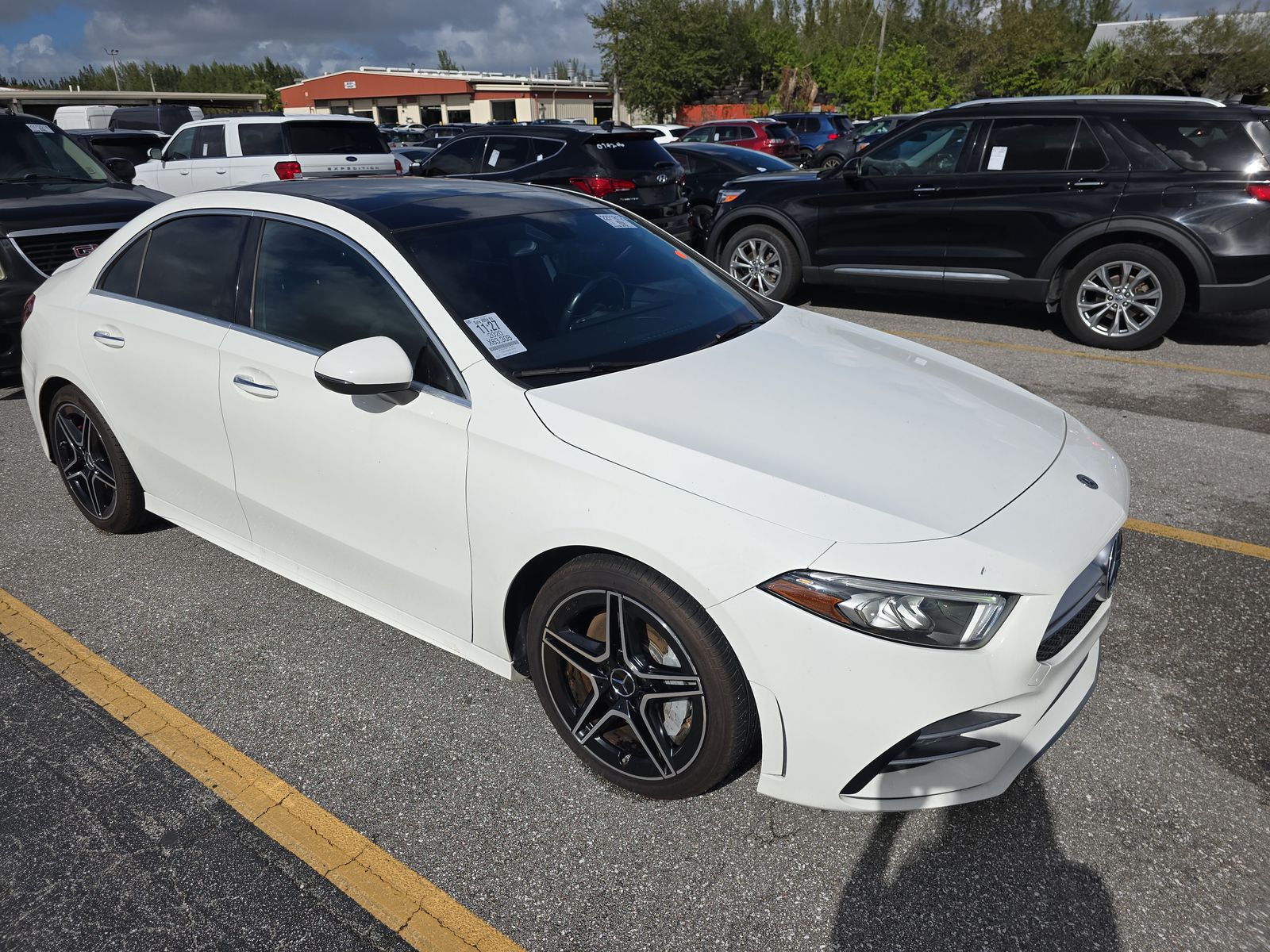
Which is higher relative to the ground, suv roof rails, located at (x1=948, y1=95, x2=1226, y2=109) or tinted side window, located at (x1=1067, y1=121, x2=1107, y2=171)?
suv roof rails, located at (x1=948, y1=95, x2=1226, y2=109)

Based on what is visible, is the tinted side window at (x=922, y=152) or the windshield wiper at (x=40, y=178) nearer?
the windshield wiper at (x=40, y=178)

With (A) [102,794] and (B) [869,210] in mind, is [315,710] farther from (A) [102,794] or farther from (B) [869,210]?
(B) [869,210]

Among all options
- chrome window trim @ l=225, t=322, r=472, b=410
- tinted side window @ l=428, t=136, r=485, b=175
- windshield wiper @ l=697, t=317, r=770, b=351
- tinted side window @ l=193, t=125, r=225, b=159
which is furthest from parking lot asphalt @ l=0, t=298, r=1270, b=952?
tinted side window @ l=193, t=125, r=225, b=159

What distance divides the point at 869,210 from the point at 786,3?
85796mm

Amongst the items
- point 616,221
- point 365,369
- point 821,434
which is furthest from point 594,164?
point 821,434

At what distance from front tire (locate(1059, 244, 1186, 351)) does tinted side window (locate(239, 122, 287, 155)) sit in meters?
10.3

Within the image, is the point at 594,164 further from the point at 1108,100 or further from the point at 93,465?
the point at 93,465

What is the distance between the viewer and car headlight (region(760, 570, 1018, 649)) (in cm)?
211

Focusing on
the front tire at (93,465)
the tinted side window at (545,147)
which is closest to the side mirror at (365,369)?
the front tire at (93,465)

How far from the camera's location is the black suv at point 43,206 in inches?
254

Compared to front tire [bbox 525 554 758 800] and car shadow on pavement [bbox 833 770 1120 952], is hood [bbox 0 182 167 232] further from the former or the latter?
car shadow on pavement [bbox 833 770 1120 952]

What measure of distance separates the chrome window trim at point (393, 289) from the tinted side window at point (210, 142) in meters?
11.3

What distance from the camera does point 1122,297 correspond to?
7297 mm

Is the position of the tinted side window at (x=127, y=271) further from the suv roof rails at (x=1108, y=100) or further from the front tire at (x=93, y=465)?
the suv roof rails at (x=1108, y=100)
